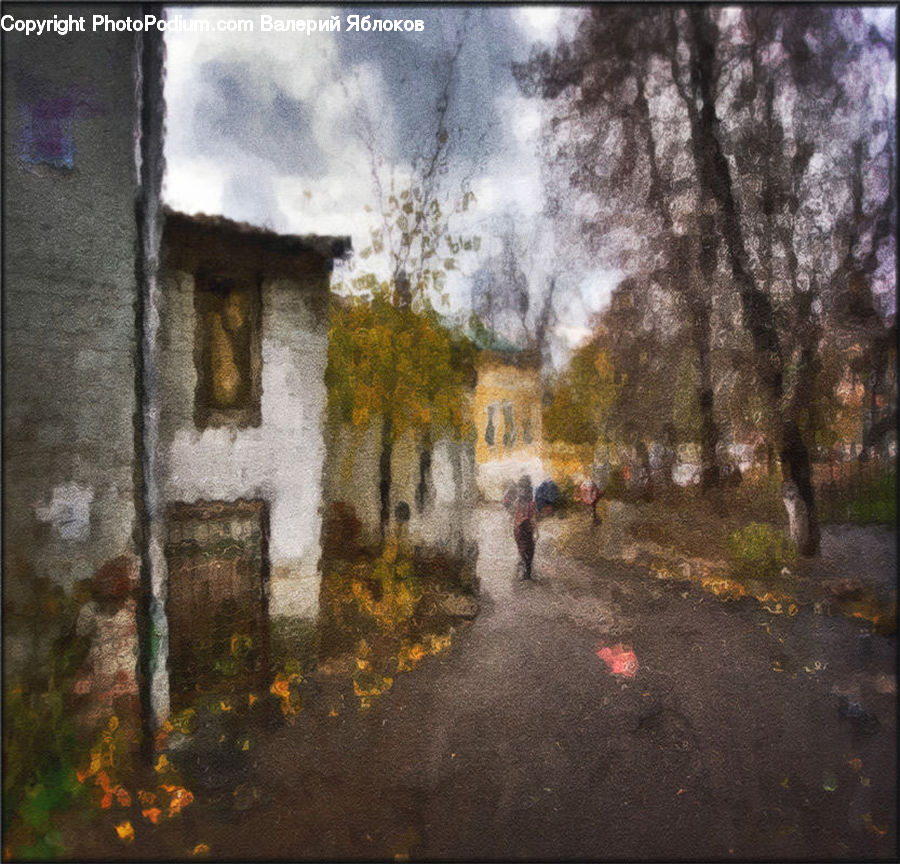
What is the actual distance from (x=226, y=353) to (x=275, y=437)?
2.13 feet

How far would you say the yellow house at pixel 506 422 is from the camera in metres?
3.78

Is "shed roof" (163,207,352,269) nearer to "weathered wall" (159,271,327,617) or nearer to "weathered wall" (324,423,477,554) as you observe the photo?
"weathered wall" (159,271,327,617)

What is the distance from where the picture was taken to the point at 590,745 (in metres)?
3.80

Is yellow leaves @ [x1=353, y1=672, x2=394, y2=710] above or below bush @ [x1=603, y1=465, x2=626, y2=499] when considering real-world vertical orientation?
below

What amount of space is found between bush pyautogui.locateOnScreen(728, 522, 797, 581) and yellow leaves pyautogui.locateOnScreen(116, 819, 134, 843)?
400 centimetres

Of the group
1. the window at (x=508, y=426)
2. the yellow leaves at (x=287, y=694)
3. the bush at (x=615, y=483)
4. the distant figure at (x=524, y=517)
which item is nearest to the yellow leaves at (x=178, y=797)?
the yellow leaves at (x=287, y=694)

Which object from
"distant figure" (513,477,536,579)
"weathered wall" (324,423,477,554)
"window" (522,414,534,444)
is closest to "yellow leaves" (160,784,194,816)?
"weathered wall" (324,423,477,554)

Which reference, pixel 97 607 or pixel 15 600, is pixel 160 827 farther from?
pixel 15 600

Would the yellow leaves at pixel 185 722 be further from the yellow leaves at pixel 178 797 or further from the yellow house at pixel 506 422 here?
the yellow house at pixel 506 422

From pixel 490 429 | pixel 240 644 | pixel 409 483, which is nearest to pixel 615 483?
pixel 490 429

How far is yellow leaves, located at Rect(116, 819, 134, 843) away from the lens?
10.6ft

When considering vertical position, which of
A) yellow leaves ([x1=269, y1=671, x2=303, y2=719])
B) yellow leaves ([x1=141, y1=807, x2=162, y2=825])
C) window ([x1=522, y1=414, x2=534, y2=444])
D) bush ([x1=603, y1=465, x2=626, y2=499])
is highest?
window ([x1=522, y1=414, x2=534, y2=444])

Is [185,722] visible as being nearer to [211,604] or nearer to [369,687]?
[211,604]

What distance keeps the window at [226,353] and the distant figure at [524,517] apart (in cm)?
179
